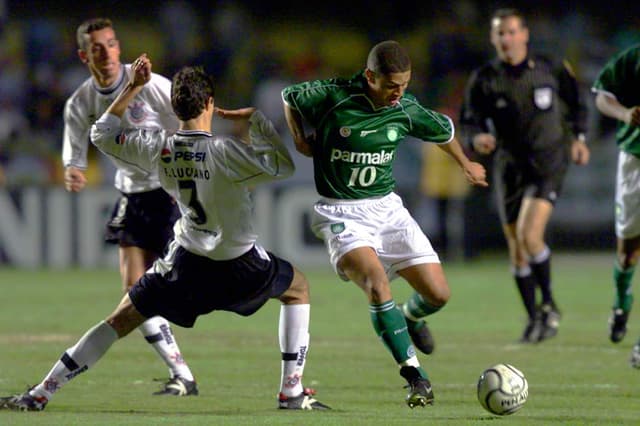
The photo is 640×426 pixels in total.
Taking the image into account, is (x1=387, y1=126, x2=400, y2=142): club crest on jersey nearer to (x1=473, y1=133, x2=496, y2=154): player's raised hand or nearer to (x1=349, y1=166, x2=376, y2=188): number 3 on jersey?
(x1=349, y1=166, x2=376, y2=188): number 3 on jersey

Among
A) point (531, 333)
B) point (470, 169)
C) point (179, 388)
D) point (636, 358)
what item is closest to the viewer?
point (470, 169)

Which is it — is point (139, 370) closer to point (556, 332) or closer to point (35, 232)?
point (556, 332)

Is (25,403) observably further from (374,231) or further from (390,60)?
(390,60)

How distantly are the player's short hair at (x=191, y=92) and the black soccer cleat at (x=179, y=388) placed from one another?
1.93m

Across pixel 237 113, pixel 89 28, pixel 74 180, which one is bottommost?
pixel 74 180

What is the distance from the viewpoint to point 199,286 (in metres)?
7.41

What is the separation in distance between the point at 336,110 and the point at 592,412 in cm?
224

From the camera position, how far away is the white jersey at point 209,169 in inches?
284

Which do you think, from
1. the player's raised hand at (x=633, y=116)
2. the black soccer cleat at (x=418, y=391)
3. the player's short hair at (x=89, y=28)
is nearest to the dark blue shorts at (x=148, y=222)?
the player's short hair at (x=89, y=28)

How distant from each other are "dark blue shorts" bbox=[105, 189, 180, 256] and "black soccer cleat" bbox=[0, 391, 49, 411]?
168 cm

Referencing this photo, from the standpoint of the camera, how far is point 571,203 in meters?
20.8

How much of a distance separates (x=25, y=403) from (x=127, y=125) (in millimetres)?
2107

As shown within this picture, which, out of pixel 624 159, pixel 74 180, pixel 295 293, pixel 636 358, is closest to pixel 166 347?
pixel 74 180


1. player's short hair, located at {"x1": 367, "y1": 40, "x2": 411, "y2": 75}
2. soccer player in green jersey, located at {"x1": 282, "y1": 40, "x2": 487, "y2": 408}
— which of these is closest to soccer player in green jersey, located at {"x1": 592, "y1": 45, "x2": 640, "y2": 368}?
soccer player in green jersey, located at {"x1": 282, "y1": 40, "x2": 487, "y2": 408}
